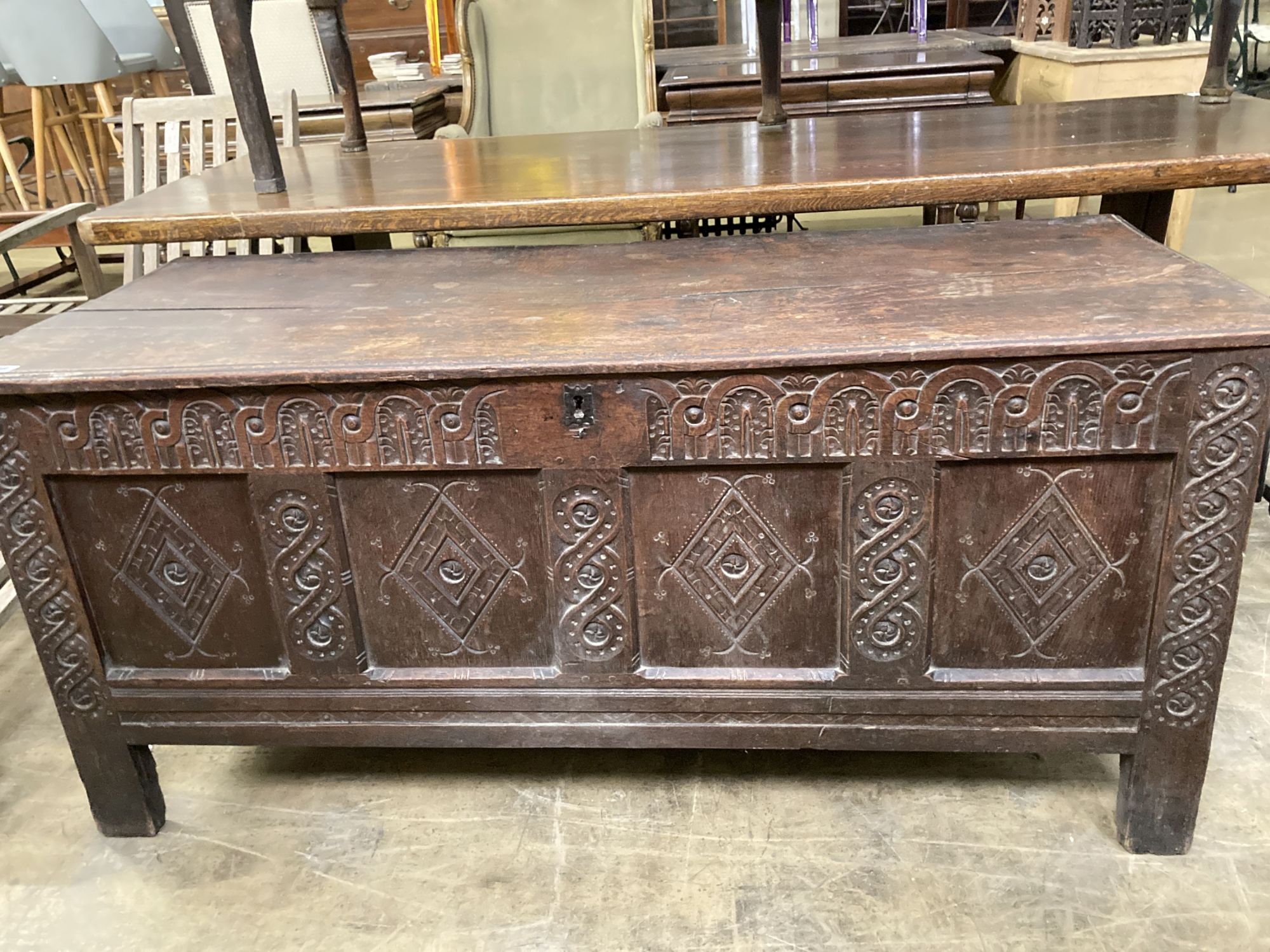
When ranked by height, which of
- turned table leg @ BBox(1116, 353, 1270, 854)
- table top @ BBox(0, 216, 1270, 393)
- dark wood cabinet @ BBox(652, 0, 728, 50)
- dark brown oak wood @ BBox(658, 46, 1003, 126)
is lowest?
turned table leg @ BBox(1116, 353, 1270, 854)

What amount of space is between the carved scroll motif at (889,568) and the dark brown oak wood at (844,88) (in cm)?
277

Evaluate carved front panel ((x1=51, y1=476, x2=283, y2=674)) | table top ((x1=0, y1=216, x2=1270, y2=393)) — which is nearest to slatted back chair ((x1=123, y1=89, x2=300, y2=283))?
table top ((x1=0, y1=216, x2=1270, y2=393))

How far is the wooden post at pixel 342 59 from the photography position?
2027 millimetres

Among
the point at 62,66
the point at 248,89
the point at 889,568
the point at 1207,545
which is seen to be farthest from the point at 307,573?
the point at 62,66

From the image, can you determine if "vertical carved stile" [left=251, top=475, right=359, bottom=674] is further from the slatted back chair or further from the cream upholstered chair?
the cream upholstered chair

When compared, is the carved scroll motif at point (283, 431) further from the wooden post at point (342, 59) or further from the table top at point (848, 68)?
the table top at point (848, 68)

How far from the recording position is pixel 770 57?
1932mm

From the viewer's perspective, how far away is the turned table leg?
1.11 meters

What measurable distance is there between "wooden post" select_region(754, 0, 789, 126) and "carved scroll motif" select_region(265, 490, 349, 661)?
1.22m

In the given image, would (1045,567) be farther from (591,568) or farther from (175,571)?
(175,571)

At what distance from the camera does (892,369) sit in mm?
1126

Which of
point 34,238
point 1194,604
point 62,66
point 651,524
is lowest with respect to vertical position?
point 1194,604

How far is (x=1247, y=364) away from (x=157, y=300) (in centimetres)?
142

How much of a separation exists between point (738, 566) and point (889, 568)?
0.62ft
